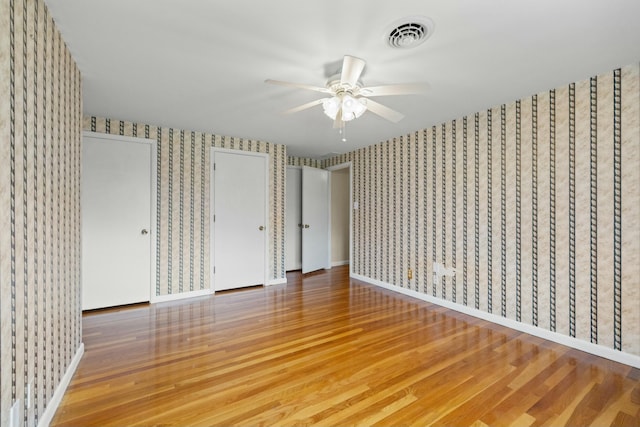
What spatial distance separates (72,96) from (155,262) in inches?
85.1

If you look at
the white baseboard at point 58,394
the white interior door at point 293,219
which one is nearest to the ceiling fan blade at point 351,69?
the white baseboard at point 58,394

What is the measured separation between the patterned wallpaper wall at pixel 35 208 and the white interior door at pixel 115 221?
1.51 meters

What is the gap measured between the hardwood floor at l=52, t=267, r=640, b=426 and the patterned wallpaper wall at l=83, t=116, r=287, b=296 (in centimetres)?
78

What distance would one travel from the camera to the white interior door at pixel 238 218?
13.5 ft

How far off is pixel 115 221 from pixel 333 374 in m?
3.06

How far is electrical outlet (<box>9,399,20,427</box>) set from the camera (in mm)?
1155

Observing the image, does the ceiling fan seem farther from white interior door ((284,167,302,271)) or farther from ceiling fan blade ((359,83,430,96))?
white interior door ((284,167,302,271))

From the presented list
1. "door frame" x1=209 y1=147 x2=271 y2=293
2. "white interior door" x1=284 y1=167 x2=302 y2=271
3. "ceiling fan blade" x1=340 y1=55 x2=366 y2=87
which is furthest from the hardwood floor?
"white interior door" x1=284 y1=167 x2=302 y2=271

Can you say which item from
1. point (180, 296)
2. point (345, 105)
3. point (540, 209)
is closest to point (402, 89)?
point (345, 105)

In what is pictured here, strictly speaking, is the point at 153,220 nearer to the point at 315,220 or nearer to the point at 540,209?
the point at 315,220

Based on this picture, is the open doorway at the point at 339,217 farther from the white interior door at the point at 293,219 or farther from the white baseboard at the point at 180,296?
the white baseboard at the point at 180,296

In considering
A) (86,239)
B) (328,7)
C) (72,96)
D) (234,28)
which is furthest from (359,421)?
(86,239)

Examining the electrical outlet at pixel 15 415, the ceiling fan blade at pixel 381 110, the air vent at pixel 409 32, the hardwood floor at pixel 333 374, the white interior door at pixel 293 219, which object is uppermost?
the air vent at pixel 409 32

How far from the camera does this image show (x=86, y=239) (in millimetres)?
3254
